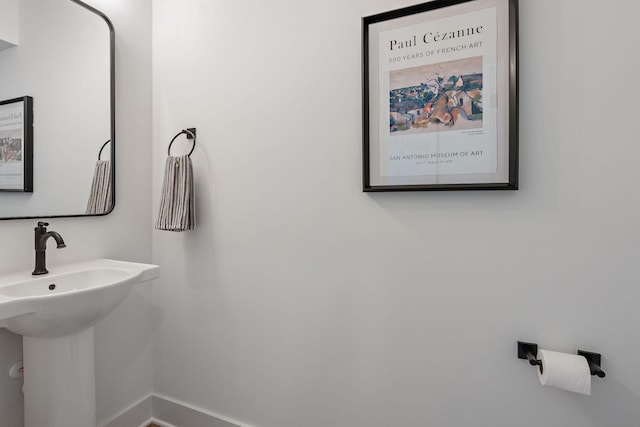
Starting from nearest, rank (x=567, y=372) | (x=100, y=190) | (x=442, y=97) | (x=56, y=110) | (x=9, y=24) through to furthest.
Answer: (x=567, y=372)
(x=442, y=97)
(x=9, y=24)
(x=56, y=110)
(x=100, y=190)

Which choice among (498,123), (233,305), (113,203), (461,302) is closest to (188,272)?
(233,305)

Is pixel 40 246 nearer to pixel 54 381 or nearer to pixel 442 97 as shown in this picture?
pixel 54 381

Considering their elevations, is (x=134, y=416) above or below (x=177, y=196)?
below

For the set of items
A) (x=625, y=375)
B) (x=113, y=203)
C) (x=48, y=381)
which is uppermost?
(x=113, y=203)

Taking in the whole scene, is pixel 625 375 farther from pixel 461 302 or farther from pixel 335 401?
pixel 335 401

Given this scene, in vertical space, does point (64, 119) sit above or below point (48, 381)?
above

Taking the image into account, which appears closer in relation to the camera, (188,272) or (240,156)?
(240,156)

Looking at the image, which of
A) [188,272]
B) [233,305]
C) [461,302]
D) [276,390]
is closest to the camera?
[461,302]

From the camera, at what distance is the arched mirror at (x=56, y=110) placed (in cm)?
124

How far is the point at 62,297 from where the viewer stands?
1004mm

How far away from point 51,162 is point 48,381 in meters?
0.85

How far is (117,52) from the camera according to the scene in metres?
1.61

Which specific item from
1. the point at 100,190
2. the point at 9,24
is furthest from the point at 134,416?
the point at 9,24

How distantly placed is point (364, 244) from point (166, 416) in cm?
146
